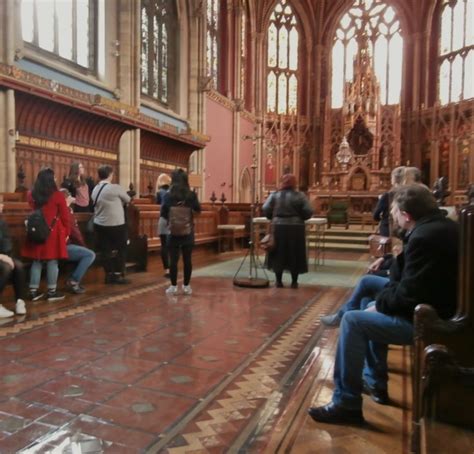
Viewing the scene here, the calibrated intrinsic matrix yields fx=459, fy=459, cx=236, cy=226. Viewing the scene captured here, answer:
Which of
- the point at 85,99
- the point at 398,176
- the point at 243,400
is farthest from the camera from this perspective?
the point at 85,99

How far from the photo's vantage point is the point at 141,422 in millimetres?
2191

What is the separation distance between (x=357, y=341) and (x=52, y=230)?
11.6ft

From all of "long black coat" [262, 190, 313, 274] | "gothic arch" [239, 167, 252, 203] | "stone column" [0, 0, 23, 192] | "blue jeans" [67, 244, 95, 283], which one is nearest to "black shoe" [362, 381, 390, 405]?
"long black coat" [262, 190, 313, 274]

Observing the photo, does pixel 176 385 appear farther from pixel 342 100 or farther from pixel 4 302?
pixel 342 100

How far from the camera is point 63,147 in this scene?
28.1ft

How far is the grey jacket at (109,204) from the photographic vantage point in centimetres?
556

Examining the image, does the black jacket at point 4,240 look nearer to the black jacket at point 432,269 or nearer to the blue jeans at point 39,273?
the blue jeans at point 39,273

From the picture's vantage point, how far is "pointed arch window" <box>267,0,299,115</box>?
19.9 metres

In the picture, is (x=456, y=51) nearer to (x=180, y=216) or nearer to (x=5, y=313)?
(x=180, y=216)

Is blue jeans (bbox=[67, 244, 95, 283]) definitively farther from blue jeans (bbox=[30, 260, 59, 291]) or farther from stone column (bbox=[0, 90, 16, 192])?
stone column (bbox=[0, 90, 16, 192])

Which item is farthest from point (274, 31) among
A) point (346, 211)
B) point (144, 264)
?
point (144, 264)

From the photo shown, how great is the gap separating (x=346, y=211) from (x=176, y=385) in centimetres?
1136

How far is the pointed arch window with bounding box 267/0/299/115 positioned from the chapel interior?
0.23 ft

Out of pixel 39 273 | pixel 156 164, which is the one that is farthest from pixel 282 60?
pixel 39 273
